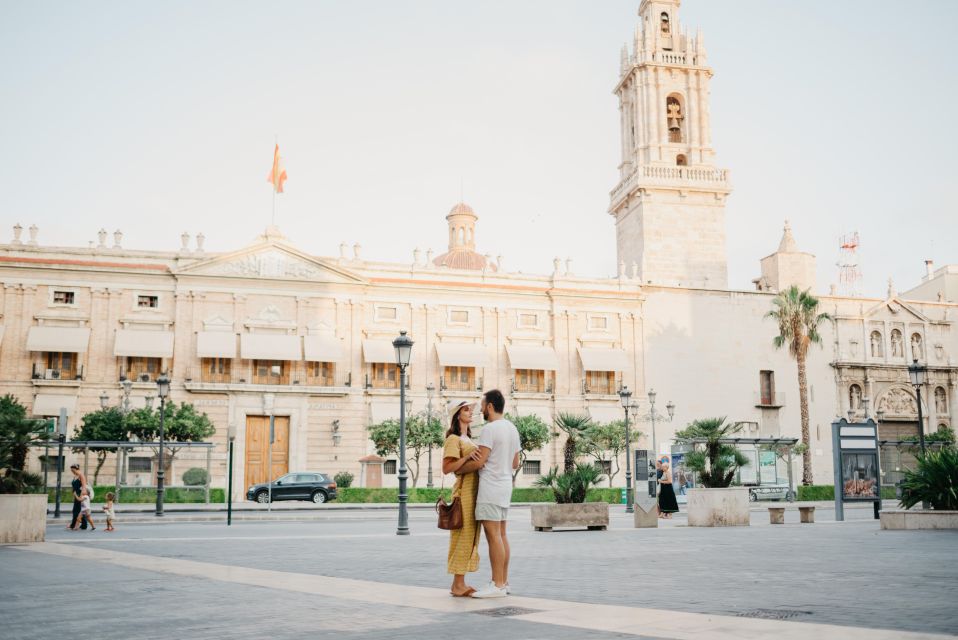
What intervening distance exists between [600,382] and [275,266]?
18.9m

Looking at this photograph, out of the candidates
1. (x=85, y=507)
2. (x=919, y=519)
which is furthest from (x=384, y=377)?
(x=919, y=519)

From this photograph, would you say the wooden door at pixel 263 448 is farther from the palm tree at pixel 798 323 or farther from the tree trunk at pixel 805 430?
the palm tree at pixel 798 323

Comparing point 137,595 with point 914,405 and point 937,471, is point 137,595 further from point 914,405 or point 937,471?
point 914,405

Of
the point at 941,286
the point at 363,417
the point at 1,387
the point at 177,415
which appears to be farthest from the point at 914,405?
the point at 1,387

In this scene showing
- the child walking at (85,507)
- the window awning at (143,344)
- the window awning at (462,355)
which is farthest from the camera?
the window awning at (462,355)

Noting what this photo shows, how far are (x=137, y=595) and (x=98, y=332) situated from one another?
39854 millimetres

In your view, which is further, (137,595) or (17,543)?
(17,543)

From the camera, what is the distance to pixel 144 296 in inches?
1801

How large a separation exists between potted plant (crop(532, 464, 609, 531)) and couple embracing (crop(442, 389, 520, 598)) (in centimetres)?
1043

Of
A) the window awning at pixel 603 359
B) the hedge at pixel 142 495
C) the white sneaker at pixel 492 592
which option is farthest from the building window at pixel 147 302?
the white sneaker at pixel 492 592

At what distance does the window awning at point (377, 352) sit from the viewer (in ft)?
155

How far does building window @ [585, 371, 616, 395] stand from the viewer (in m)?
50.8

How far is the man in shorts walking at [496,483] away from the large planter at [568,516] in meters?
10.5

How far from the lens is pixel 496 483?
7980 millimetres
